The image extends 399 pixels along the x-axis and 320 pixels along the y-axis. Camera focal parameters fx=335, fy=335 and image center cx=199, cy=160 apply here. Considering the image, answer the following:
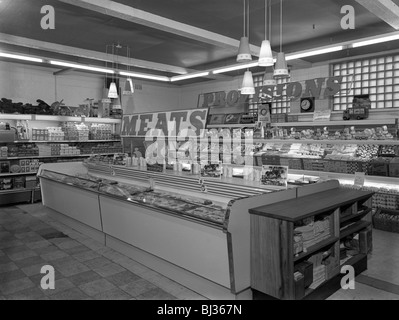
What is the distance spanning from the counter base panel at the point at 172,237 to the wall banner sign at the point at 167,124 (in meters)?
1.16

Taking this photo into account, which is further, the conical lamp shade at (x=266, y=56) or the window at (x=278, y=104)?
the window at (x=278, y=104)

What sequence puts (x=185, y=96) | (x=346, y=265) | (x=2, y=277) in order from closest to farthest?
(x=346, y=265) < (x=2, y=277) < (x=185, y=96)

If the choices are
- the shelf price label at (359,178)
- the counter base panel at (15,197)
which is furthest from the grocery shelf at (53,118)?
the shelf price label at (359,178)

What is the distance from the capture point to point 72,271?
4203 millimetres

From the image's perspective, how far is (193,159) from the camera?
4938mm

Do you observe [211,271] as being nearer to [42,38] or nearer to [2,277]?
[2,277]

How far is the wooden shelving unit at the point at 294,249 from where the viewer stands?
9.73 ft

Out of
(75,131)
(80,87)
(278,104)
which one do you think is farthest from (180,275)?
(80,87)

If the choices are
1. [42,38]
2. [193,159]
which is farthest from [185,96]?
[193,159]

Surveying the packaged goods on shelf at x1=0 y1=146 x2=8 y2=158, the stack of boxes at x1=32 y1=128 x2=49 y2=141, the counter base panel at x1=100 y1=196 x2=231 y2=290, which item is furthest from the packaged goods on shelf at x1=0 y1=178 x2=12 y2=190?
the counter base panel at x1=100 y1=196 x2=231 y2=290

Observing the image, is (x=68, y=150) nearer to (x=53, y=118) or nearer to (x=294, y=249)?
(x=53, y=118)

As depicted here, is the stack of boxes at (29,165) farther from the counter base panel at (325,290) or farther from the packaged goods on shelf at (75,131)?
the counter base panel at (325,290)

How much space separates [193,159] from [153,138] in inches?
32.7

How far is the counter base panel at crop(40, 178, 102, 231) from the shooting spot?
5.41 metres
